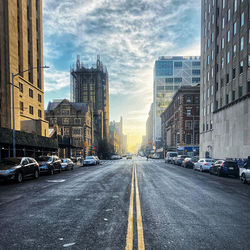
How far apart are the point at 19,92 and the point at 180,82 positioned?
113m

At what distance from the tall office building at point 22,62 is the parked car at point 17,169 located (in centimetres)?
1574

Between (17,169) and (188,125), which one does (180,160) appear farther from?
(188,125)

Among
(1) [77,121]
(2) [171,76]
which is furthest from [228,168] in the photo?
(2) [171,76]

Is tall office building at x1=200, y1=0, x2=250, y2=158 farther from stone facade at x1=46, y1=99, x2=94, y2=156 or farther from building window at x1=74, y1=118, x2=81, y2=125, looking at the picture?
building window at x1=74, y1=118, x2=81, y2=125

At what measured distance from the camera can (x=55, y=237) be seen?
438cm

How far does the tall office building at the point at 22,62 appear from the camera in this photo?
30266 mm

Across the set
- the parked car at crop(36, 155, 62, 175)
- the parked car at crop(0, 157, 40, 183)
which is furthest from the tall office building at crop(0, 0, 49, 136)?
the parked car at crop(0, 157, 40, 183)

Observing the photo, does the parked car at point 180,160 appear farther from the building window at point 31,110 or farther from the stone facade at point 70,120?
the stone facade at point 70,120

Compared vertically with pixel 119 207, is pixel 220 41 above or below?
above

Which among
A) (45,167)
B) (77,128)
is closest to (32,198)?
(45,167)

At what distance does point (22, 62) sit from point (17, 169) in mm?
26720

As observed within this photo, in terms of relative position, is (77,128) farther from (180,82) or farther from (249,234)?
(180,82)

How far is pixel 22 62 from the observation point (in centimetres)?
3412

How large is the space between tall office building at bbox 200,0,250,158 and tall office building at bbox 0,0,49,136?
99.0 ft
